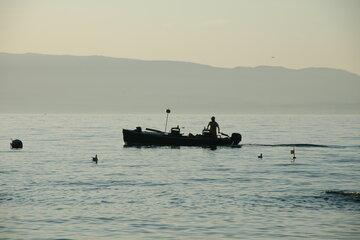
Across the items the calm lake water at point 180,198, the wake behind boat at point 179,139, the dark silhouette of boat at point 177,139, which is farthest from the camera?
the dark silhouette of boat at point 177,139

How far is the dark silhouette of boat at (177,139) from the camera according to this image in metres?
64.8

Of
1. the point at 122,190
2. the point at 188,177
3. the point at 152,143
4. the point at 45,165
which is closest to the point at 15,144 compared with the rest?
the point at 152,143

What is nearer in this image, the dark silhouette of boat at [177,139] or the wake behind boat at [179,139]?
the wake behind boat at [179,139]

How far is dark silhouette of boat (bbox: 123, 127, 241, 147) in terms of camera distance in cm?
6481

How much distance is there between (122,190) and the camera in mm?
35594

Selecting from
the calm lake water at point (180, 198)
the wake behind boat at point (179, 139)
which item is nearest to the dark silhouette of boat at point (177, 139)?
the wake behind boat at point (179, 139)

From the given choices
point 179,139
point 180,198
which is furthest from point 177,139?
point 180,198

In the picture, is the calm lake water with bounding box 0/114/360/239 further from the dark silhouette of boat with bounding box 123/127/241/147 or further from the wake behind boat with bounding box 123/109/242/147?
the dark silhouette of boat with bounding box 123/127/241/147

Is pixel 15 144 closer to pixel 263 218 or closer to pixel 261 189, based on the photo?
pixel 261 189

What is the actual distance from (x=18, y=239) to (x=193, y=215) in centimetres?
711

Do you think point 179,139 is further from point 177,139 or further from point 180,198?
point 180,198

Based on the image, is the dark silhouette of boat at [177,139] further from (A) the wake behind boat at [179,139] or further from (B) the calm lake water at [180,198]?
(B) the calm lake water at [180,198]

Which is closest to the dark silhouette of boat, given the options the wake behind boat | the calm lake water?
the wake behind boat

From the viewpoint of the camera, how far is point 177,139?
217 feet
